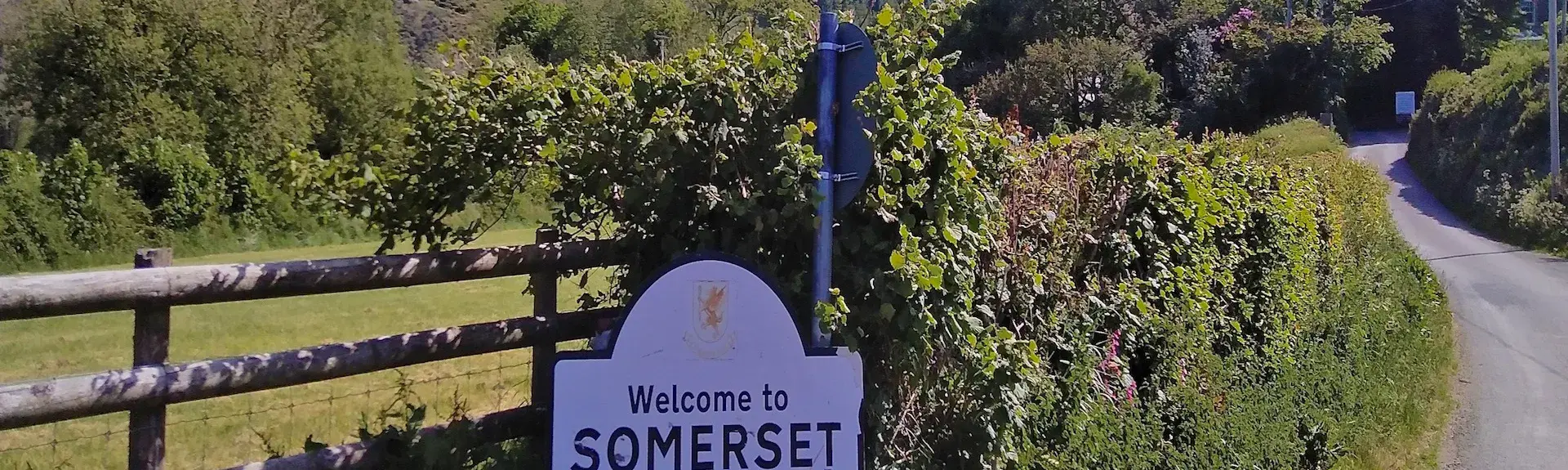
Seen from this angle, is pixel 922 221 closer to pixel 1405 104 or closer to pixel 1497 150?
→ pixel 1497 150

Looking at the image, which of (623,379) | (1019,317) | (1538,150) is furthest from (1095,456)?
(1538,150)

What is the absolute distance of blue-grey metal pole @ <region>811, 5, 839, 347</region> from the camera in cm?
308

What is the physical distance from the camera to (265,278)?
3283mm

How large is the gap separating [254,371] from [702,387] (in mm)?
1398

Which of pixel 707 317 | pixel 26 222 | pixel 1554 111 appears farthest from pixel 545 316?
pixel 1554 111

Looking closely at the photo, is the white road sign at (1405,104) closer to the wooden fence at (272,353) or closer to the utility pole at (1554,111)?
the utility pole at (1554,111)

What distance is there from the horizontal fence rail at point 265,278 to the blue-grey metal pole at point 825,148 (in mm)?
929

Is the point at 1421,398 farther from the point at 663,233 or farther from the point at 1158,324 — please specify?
the point at 663,233

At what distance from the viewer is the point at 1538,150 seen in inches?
1176

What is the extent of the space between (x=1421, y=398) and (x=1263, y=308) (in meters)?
3.96

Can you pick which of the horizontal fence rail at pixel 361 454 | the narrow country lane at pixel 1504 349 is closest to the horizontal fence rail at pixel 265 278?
the horizontal fence rail at pixel 361 454

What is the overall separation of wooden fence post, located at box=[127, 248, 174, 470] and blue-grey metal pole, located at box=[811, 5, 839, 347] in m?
1.82

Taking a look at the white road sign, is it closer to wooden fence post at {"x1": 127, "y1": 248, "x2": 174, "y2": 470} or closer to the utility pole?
the utility pole

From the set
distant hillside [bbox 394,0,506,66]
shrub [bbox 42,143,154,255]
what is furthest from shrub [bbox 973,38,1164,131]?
distant hillside [bbox 394,0,506,66]
